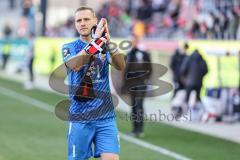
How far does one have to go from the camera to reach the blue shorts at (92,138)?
7059mm

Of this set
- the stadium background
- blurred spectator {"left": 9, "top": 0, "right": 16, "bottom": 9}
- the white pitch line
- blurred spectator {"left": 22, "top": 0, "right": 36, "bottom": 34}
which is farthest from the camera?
blurred spectator {"left": 9, "top": 0, "right": 16, "bottom": 9}

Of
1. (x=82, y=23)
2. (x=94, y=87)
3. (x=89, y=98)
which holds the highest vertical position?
(x=82, y=23)

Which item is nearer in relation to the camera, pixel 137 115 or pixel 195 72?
pixel 137 115

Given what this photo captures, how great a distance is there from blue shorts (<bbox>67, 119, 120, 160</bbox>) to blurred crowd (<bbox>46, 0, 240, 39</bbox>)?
49.4 ft

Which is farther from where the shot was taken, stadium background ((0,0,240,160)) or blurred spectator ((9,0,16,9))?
blurred spectator ((9,0,16,9))

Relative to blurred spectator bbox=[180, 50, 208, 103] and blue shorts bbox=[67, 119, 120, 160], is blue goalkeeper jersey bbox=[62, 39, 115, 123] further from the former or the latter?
blurred spectator bbox=[180, 50, 208, 103]

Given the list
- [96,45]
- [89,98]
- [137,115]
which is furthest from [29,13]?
[96,45]

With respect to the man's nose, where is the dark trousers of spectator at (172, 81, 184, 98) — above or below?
below

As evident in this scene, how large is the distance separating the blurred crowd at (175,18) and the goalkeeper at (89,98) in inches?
589

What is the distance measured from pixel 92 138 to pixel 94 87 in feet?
1.69

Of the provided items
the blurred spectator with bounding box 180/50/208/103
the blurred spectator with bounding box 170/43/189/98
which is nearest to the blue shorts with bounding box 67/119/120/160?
the blurred spectator with bounding box 180/50/208/103

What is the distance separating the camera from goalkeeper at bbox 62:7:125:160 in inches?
273

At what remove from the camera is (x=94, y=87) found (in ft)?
23.4

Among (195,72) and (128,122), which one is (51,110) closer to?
(128,122)
